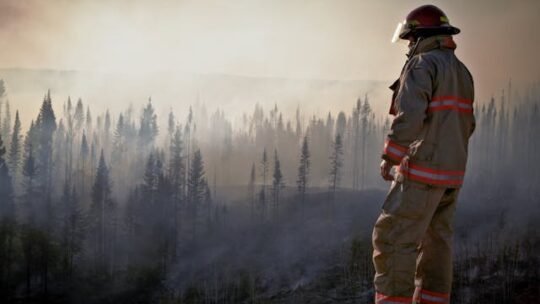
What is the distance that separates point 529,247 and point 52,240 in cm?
6488

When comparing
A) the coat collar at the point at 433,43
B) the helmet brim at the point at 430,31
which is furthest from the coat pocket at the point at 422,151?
the helmet brim at the point at 430,31

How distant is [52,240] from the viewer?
8544 cm

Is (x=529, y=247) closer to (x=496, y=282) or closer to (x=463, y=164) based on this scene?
(x=496, y=282)

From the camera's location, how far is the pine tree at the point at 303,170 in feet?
316

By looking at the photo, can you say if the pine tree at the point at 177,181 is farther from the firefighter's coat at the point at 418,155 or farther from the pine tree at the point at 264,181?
the firefighter's coat at the point at 418,155

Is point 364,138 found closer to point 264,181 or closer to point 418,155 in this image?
point 264,181

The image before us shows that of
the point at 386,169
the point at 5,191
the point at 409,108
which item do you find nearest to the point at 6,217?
the point at 5,191

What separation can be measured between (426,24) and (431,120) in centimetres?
93

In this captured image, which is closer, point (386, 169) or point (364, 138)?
point (386, 169)

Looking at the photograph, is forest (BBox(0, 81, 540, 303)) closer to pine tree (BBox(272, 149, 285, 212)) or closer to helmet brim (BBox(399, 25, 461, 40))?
pine tree (BBox(272, 149, 285, 212))

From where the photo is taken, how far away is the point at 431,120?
5.06 metres

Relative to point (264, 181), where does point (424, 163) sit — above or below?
above

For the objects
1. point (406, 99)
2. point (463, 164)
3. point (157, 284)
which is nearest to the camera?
point (406, 99)

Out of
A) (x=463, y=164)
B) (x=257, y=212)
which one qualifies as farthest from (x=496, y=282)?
(x=257, y=212)
